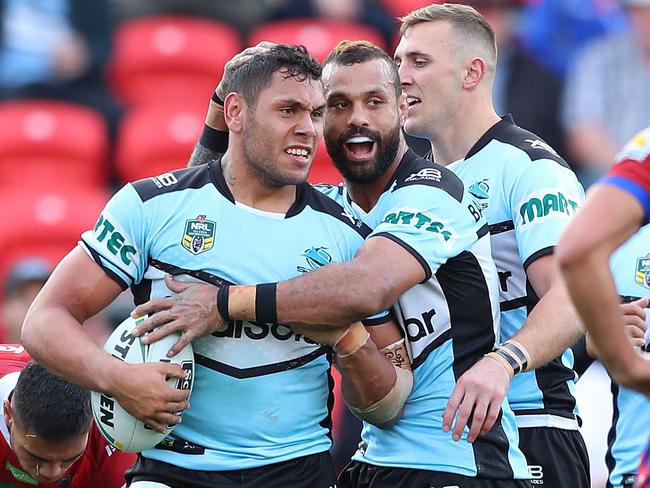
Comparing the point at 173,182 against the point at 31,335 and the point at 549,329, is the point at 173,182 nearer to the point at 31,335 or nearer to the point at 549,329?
the point at 31,335

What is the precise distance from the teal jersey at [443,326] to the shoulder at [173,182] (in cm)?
69

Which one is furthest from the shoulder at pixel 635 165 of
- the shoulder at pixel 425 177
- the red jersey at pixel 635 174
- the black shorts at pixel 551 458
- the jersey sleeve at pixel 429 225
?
the black shorts at pixel 551 458

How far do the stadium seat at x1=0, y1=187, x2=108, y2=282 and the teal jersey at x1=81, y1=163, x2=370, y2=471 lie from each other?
5.31 m

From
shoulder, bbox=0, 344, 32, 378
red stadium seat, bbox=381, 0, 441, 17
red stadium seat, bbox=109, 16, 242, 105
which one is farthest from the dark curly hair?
red stadium seat, bbox=381, 0, 441, 17

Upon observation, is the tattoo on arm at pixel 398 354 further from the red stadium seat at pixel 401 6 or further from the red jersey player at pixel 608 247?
the red stadium seat at pixel 401 6

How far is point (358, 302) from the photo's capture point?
471 centimetres

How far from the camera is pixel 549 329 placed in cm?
505

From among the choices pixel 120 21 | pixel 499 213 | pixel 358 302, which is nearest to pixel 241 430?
pixel 358 302

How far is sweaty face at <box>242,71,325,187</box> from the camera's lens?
5.01 meters

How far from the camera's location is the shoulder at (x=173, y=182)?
495 cm

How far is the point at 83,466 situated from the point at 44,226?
15.6 feet

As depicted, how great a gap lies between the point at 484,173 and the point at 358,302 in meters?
1.17

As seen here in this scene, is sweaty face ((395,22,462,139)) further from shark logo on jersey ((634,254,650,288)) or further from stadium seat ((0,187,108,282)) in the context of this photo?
stadium seat ((0,187,108,282))

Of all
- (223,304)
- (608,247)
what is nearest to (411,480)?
(223,304)
